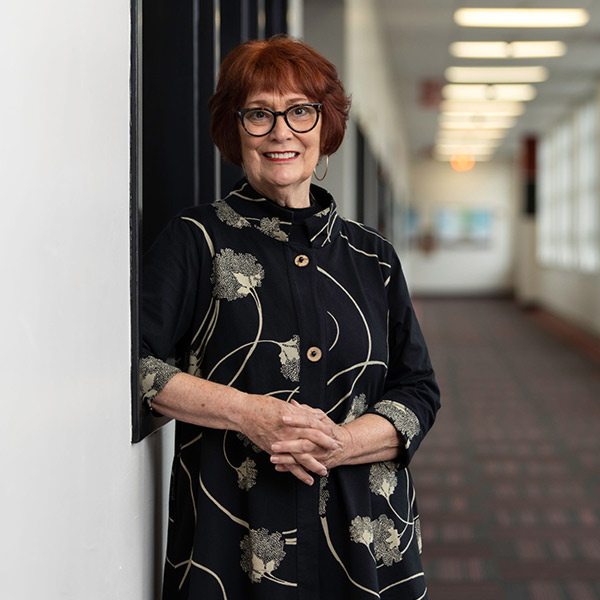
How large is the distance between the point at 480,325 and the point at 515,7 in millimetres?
7559

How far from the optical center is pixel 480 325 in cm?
1570

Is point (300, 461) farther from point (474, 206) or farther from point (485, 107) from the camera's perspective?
point (474, 206)

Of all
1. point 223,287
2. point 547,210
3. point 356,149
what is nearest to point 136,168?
point 223,287

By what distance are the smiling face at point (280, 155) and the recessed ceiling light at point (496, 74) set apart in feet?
36.1

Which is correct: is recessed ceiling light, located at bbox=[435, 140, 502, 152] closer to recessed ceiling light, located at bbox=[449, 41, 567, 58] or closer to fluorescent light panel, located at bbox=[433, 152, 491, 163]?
fluorescent light panel, located at bbox=[433, 152, 491, 163]

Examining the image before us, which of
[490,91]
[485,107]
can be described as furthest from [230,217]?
[485,107]

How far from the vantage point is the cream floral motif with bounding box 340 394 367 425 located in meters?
1.65

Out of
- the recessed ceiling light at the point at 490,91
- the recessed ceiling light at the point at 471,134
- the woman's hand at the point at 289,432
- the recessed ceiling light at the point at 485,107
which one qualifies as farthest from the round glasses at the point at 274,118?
the recessed ceiling light at the point at 471,134

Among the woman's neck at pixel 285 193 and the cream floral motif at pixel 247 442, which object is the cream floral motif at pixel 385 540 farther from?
the woman's neck at pixel 285 193

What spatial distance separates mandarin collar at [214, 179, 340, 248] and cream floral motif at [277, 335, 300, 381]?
7.9 inches

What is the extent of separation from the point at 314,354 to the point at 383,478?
280 millimetres

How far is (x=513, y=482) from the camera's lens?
5.18m

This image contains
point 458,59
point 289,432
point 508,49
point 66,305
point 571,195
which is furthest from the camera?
point 571,195

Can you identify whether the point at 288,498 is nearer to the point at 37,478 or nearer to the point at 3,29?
the point at 37,478
